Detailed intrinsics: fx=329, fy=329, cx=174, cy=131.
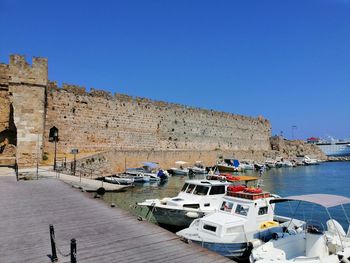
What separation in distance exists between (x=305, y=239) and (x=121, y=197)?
10871mm

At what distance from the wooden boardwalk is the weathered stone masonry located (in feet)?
33.3

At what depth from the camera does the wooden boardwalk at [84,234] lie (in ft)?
17.0

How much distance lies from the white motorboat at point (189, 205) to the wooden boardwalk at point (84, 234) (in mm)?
2893

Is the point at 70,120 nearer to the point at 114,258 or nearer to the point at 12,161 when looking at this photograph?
the point at 12,161

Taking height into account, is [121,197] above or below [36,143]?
below

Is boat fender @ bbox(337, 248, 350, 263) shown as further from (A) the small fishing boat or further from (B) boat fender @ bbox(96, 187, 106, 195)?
(B) boat fender @ bbox(96, 187, 106, 195)

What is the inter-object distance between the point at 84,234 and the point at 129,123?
79.1 ft

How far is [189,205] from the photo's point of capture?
11859mm

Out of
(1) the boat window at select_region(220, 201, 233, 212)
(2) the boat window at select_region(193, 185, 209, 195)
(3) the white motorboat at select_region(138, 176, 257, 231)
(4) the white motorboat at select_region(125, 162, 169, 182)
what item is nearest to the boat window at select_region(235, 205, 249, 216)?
(1) the boat window at select_region(220, 201, 233, 212)

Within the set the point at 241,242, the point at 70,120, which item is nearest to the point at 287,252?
the point at 241,242

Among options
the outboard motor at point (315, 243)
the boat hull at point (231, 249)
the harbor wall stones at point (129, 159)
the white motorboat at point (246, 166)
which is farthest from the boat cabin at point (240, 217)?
the white motorboat at point (246, 166)

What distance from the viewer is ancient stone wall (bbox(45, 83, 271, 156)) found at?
24.9m

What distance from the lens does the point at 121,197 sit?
17.0 metres

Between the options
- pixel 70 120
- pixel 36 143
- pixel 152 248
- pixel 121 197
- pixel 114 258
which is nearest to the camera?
pixel 114 258
